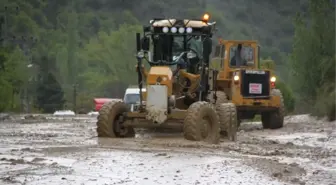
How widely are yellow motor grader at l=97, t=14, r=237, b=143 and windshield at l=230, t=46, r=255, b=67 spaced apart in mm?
7147

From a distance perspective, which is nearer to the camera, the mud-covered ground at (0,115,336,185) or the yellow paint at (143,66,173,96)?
the mud-covered ground at (0,115,336,185)

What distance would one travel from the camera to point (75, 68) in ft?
362

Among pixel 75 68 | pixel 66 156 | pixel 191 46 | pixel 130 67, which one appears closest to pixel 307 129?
pixel 191 46

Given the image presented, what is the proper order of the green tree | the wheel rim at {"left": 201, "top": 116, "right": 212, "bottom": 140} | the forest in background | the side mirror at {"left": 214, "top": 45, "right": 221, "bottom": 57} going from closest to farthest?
the wheel rim at {"left": 201, "top": 116, "right": 212, "bottom": 140} < the side mirror at {"left": 214, "top": 45, "right": 221, "bottom": 57} < the green tree < the forest in background

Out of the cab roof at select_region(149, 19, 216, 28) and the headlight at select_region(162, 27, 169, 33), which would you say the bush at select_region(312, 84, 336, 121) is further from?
the headlight at select_region(162, 27, 169, 33)

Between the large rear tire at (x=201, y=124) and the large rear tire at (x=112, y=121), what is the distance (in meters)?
1.99

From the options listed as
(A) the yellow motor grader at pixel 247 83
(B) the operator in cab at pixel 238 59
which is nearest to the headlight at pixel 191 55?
(A) the yellow motor grader at pixel 247 83

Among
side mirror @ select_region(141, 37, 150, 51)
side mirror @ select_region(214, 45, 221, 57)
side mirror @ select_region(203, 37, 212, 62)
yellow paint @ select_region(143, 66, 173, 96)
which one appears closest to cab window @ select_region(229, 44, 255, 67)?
Answer: side mirror @ select_region(214, 45, 221, 57)

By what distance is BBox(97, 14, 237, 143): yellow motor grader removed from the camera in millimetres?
16812

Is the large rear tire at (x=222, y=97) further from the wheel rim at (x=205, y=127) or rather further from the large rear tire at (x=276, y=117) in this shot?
the wheel rim at (x=205, y=127)

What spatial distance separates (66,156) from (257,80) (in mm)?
14682

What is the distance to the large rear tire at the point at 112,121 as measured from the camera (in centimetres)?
1745

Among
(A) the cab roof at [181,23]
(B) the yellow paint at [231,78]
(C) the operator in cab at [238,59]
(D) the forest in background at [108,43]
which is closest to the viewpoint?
(A) the cab roof at [181,23]

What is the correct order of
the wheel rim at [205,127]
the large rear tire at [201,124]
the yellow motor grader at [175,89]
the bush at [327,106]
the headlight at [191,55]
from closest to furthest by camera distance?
the large rear tire at [201,124], the wheel rim at [205,127], the yellow motor grader at [175,89], the headlight at [191,55], the bush at [327,106]
